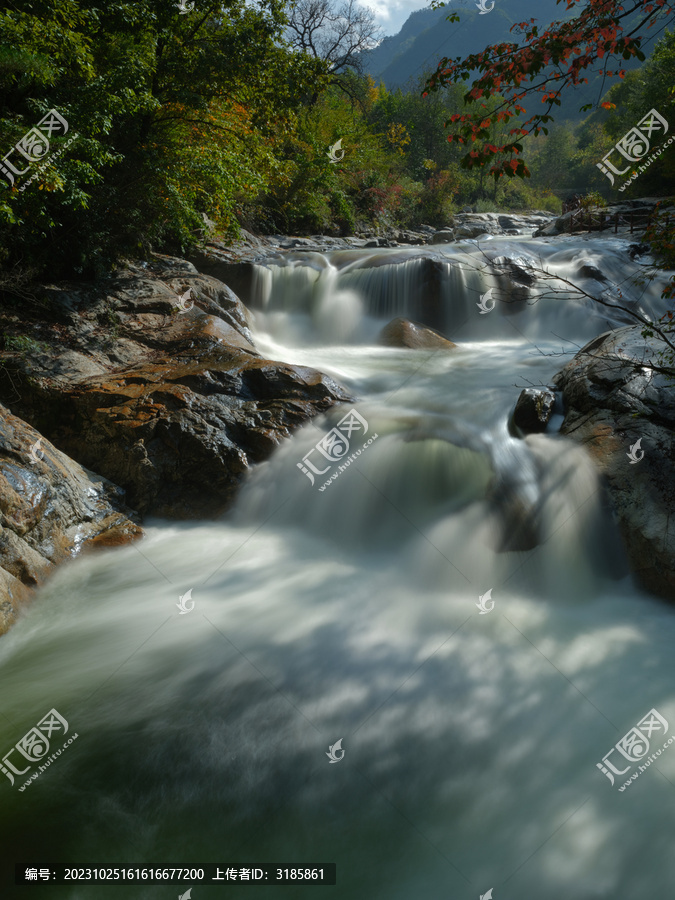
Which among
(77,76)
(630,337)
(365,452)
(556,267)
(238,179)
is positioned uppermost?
(77,76)

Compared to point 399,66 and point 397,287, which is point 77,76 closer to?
point 397,287

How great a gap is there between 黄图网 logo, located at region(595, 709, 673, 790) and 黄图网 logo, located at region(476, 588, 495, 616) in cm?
127

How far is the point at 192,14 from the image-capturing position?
7805mm

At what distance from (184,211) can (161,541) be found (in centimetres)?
532

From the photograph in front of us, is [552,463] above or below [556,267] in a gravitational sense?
above

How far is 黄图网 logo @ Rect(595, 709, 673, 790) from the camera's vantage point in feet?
9.66

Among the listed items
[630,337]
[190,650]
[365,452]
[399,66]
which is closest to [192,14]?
[365,452]

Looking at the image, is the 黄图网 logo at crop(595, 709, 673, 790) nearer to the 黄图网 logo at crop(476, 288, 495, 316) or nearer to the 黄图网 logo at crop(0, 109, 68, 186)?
the 黄图网 logo at crop(0, 109, 68, 186)

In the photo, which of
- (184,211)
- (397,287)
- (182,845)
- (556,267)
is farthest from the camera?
(556,267)

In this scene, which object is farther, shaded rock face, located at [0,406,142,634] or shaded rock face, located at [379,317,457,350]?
shaded rock face, located at [379,317,457,350]
